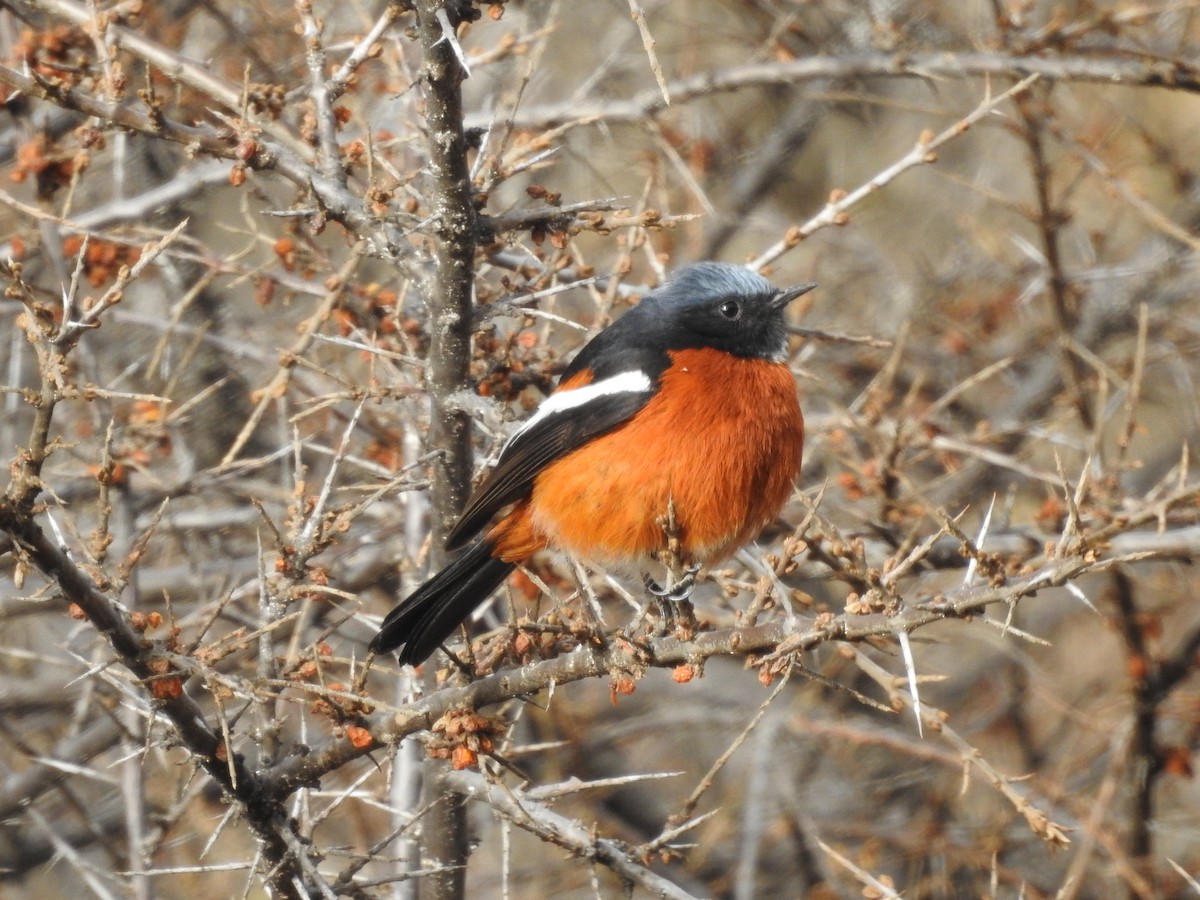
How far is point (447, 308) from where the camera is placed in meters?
3.09

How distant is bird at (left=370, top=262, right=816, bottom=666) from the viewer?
3.58 metres

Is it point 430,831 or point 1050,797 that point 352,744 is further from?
point 1050,797

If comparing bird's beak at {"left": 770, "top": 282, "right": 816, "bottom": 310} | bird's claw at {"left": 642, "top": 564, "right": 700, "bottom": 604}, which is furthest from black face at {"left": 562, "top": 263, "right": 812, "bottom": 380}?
bird's claw at {"left": 642, "top": 564, "right": 700, "bottom": 604}

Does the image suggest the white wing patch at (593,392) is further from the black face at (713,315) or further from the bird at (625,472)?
the black face at (713,315)

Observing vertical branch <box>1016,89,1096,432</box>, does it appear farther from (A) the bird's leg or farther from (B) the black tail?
(B) the black tail

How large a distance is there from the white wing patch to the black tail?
16.8 inches

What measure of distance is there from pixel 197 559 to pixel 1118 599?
10.7 ft

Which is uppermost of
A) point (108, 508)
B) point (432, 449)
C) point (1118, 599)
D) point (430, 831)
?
point (108, 508)

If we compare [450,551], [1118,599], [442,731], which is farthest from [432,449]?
[1118,599]

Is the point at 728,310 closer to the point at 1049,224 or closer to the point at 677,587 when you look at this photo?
the point at 677,587

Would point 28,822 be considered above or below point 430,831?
below

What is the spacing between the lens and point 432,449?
339 cm

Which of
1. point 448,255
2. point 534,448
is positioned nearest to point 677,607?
point 534,448

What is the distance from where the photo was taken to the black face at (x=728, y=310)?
409cm
